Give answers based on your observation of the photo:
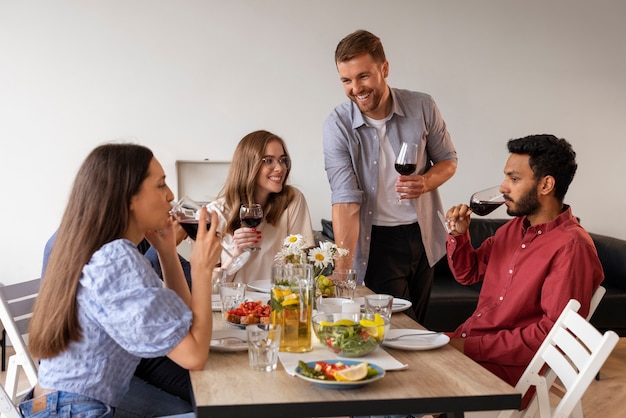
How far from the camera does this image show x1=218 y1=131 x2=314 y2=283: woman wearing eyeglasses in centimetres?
321

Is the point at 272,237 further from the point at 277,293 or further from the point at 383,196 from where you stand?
the point at 277,293

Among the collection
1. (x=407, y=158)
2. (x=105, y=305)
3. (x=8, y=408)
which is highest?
(x=407, y=158)

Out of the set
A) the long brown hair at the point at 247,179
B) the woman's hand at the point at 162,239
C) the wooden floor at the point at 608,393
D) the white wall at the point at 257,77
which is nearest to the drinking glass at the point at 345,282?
the woman's hand at the point at 162,239

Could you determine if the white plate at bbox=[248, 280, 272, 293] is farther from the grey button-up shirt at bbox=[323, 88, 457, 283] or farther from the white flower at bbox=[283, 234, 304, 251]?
the grey button-up shirt at bbox=[323, 88, 457, 283]

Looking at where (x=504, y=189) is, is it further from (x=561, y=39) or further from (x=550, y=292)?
(x=561, y=39)

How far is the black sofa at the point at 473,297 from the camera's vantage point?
456 centimetres

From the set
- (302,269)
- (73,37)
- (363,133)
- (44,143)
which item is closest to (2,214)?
(44,143)

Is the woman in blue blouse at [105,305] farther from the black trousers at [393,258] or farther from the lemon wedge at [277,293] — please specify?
the black trousers at [393,258]

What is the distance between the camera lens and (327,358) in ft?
6.31

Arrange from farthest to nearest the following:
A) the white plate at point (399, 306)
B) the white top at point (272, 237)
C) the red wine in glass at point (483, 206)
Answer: the white top at point (272, 237), the red wine in glass at point (483, 206), the white plate at point (399, 306)

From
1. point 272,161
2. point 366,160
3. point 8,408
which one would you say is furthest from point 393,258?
point 8,408

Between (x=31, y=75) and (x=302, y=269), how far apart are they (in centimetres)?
339

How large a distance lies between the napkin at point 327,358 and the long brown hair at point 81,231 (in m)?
0.48

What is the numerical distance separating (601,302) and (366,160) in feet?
7.04
